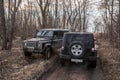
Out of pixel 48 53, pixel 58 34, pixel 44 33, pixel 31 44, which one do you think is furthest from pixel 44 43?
pixel 58 34

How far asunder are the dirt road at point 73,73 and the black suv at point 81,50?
469 millimetres

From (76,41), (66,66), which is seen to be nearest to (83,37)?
(76,41)

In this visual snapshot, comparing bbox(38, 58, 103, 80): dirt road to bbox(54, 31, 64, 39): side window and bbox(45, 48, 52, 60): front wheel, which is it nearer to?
bbox(45, 48, 52, 60): front wheel

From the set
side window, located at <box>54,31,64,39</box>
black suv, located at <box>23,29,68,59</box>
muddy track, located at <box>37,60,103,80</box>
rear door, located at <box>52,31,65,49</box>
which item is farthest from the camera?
side window, located at <box>54,31,64,39</box>

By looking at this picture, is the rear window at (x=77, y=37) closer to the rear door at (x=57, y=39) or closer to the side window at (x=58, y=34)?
the rear door at (x=57, y=39)

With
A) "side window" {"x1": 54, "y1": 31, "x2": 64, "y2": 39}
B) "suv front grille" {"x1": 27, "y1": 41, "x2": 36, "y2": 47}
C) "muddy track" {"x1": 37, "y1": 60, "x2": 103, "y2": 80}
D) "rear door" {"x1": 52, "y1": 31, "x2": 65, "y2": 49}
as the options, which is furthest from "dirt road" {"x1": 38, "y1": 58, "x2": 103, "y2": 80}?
"side window" {"x1": 54, "y1": 31, "x2": 64, "y2": 39}

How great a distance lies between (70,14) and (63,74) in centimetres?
3772

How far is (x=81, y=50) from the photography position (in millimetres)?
10836

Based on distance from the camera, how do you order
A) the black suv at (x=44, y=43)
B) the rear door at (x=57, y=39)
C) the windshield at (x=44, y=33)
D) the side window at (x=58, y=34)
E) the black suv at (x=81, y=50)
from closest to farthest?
the black suv at (x=81, y=50) < the black suv at (x=44, y=43) < the rear door at (x=57, y=39) < the windshield at (x=44, y=33) < the side window at (x=58, y=34)

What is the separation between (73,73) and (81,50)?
1.40 m

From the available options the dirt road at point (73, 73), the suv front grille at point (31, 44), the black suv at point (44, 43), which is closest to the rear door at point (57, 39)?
the black suv at point (44, 43)

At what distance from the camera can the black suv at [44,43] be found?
13.5 meters

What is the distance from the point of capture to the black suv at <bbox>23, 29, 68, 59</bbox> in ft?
44.1

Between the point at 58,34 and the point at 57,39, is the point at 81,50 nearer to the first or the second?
the point at 57,39
